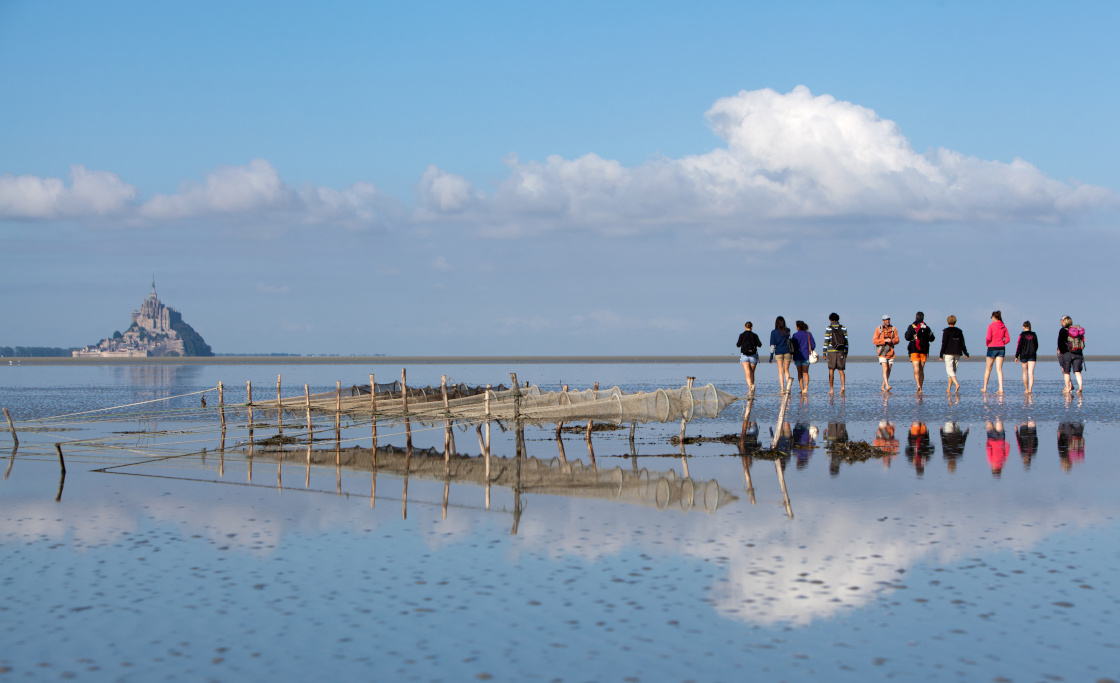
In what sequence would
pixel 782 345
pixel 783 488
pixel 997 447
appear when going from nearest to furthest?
pixel 783 488
pixel 997 447
pixel 782 345

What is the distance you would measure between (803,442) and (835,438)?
1.01m

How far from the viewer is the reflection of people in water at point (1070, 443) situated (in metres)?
16.1

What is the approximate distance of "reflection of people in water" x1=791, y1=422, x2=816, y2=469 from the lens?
16547 millimetres

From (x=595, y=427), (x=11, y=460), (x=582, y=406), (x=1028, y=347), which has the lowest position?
(x=11, y=460)

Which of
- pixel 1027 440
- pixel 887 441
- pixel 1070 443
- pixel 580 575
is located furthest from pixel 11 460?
pixel 1070 443

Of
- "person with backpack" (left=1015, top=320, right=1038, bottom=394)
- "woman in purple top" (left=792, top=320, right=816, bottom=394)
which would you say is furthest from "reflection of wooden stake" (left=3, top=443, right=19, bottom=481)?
"person with backpack" (left=1015, top=320, right=1038, bottom=394)

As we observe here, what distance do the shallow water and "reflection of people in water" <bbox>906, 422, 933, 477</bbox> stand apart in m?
0.15

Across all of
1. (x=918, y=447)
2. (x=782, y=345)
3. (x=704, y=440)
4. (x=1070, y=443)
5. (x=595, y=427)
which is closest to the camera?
(x=918, y=447)

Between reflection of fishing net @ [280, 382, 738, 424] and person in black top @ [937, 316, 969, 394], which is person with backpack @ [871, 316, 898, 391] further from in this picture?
reflection of fishing net @ [280, 382, 738, 424]

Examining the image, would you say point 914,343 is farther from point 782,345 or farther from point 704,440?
point 704,440

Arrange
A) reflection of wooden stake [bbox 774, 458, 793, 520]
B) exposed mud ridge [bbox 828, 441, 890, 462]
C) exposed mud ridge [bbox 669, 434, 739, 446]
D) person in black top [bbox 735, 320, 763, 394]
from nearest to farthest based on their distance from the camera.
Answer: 1. reflection of wooden stake [bbox 774, 458, 793, 520]
2. exposed mud ridge [bbox 828, 441, 890, 462]
3. exposed mud ridge [bbox 669, 434, 739, 446]
4. person in black top [bbox 735, 320, 763, 394]

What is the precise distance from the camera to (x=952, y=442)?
1861cm

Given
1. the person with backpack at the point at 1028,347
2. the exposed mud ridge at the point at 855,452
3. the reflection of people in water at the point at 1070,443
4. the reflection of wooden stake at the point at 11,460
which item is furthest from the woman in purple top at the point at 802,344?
the reflection of wooden stake at the point at 11,460

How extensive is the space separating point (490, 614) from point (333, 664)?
1481 millimetres
